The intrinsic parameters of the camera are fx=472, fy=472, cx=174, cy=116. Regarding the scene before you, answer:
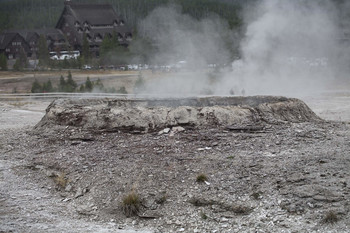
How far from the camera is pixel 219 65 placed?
3603 cm

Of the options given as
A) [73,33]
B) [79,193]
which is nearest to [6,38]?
[73,33]

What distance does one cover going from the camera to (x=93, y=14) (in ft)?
207

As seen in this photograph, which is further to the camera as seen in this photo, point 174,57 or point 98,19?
point 98,19

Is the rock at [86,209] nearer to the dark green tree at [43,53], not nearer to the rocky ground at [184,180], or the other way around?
the rocky ground at [184,180]

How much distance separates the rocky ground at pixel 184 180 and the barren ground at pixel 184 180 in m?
0.02

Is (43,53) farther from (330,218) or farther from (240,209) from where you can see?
(330,218)

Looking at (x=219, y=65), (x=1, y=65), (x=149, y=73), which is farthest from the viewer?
(x=1, y=65)

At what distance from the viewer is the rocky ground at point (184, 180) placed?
398 inches

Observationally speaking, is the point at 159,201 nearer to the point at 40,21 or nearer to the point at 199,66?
the point at 199,66

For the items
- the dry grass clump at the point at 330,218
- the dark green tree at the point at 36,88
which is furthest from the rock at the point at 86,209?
the dark green tree at the point at 36,88

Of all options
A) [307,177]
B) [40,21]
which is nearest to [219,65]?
[307,177]

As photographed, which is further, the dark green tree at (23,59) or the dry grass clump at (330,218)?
the dark green tree at (23,59)

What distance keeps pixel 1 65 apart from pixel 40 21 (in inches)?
993

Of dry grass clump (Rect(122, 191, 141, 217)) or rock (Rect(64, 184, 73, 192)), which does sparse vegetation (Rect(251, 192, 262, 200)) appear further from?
rock (Rect(64, 184, 73, 192))
